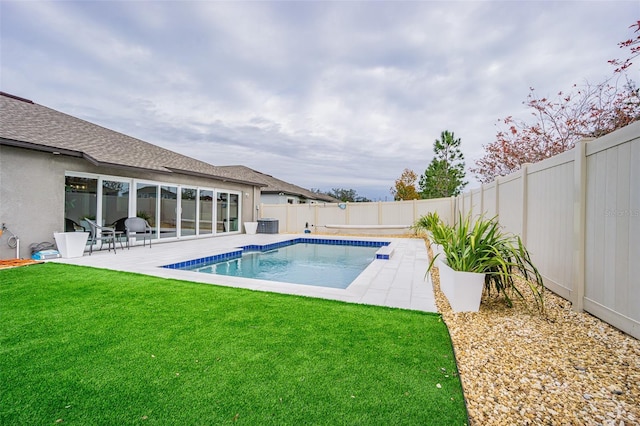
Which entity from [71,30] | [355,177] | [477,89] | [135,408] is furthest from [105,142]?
[355,177]

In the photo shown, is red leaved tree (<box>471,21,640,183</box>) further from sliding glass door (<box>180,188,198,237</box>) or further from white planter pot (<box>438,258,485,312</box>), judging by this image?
sliding glass door (<box>180,188,198,237</box>)

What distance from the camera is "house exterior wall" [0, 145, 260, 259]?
277 inches

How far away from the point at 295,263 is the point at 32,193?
6990 mm

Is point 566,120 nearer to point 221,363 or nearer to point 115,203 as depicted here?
point 221,363

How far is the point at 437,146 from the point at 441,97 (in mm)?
16017

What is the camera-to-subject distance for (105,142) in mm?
10602

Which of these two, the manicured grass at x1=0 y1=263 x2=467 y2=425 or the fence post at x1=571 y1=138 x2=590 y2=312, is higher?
the fence post at x1=571 y1=138 x2=590 y2=312

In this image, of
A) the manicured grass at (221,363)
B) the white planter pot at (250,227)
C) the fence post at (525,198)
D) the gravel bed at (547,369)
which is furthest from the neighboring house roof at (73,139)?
the fence post at (525,198)

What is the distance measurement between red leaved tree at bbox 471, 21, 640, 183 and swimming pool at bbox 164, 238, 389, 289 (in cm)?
660

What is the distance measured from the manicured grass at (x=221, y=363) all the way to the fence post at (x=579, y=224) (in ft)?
5.32

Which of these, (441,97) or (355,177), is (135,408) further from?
(355,177)

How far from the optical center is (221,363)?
2.50 metres

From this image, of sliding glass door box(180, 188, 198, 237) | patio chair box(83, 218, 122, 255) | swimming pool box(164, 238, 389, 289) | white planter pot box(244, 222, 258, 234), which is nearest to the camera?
swimming pool box(164, 238, 389, 289)

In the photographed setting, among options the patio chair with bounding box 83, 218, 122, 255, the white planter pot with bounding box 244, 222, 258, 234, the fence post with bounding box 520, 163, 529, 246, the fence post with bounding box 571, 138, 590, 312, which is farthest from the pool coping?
the fence post with bounding box 571, 138, 590, 312
